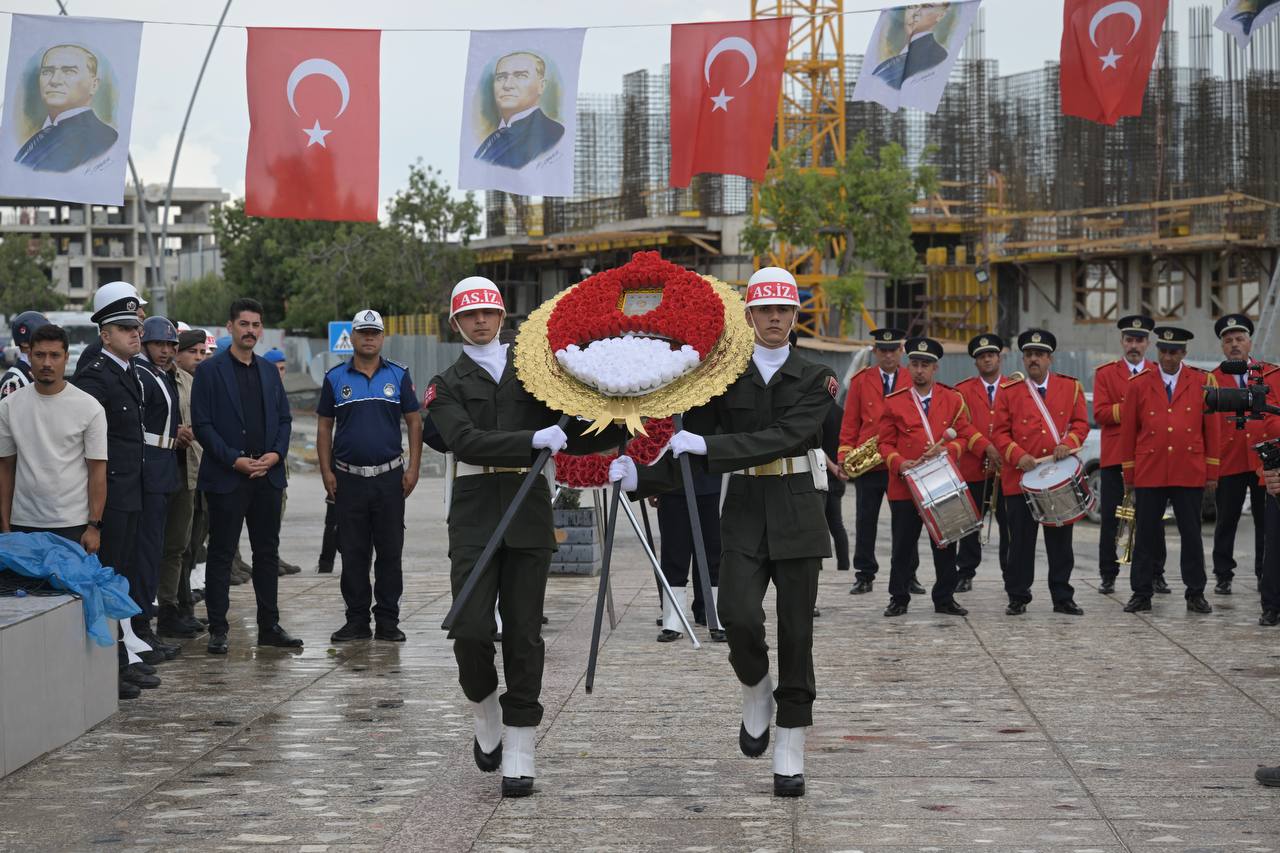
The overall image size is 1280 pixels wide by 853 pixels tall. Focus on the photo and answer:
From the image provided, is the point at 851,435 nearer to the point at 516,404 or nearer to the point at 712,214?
the point at 516,404

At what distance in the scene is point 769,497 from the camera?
6.77 metres

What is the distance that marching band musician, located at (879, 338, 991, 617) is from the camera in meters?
12.1

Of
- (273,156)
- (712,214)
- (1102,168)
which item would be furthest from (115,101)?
(712,214)

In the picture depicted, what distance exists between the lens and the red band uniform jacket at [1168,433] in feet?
40.2

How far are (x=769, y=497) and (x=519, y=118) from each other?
26.6 ft

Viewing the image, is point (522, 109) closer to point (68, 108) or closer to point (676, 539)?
point (68, 108)

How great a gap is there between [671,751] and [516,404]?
1659 millimetres

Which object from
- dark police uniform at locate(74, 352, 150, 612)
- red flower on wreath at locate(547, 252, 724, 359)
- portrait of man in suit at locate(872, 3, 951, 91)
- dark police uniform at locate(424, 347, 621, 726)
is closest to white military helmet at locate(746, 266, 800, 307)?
red flower on wreath at locate(547, 252, 724, 359)

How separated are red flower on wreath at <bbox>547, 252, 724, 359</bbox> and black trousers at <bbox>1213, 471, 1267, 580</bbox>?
722cm

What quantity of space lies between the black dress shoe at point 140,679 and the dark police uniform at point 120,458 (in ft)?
1.51

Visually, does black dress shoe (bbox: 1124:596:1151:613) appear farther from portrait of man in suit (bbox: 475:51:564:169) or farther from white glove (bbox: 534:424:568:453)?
white glove (bbox: 534:424:568:453)

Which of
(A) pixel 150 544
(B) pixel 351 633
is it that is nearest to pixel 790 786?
(A) pixel 150 544

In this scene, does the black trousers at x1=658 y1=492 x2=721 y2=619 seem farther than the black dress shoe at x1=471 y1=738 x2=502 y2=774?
Yes

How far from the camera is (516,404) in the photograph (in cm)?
701
